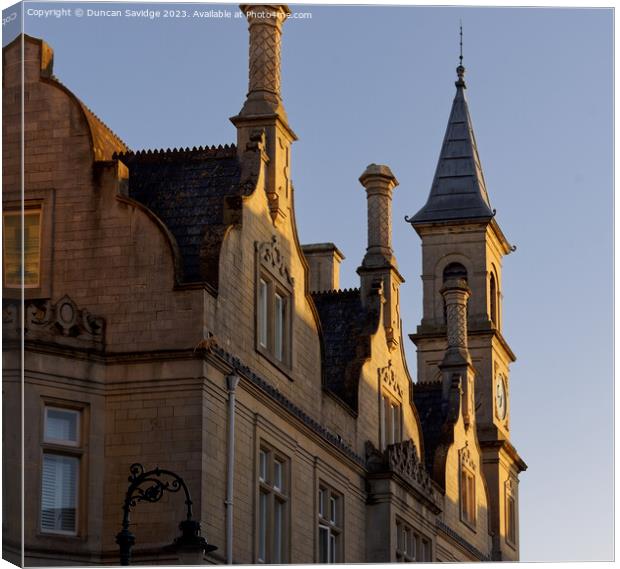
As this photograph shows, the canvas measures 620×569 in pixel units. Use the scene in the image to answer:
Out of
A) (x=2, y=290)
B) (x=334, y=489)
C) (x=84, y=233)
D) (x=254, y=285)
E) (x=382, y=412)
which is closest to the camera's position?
(x=2, y=290)

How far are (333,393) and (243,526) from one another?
8040 mm

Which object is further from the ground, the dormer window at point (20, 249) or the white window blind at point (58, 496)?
the dormer window at point (20, 249)

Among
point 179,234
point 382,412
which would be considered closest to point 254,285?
point 179,234

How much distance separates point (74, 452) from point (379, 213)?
17.6 meters

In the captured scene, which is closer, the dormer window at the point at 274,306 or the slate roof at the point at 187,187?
the slate roof at the point at 187,187

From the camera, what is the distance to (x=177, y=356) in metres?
37.9

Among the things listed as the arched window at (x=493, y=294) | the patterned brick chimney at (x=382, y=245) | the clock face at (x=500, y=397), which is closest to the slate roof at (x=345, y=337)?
the patterned brick chimney at (x=382, y=245)

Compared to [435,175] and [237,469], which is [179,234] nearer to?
[237,469]

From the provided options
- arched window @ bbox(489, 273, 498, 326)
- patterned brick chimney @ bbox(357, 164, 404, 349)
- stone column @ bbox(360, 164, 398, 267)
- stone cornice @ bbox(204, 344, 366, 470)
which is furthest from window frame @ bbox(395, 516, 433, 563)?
arched window @ bbox(489, 273, 498, 326)

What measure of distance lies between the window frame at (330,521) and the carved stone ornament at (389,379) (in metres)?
5.07

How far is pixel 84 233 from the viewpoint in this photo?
38.7 m

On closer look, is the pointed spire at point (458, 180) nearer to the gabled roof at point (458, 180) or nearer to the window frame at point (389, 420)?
the gabled roof at point (458, 180)

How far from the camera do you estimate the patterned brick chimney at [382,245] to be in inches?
2078

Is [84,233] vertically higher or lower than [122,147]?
lower
